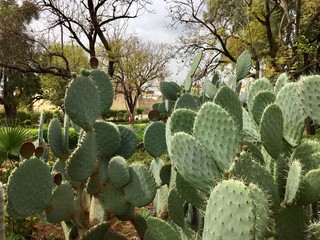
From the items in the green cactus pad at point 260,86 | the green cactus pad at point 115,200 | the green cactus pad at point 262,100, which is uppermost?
the green cactus pad at point 260,86

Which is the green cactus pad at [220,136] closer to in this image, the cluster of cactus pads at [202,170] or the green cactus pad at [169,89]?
the cluster of cactus pads at [202,170]

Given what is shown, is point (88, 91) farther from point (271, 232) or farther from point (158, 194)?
point (271, 232)

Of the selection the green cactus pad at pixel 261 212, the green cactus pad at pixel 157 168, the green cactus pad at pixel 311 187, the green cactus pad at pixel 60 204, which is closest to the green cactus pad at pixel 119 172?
the green cactus pad at pixel 60 204

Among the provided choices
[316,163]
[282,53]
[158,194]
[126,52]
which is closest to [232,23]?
[282,53]

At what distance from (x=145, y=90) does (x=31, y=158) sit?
121 ft

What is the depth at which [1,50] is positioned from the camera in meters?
24.9

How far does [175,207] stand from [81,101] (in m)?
0.92

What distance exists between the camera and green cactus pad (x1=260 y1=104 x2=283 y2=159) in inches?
70.7

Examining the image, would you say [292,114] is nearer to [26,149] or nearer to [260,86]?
[260,86]

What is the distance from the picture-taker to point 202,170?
5.64 ft

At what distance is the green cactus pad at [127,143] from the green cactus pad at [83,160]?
0.53 metres

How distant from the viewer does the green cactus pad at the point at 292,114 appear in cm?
201

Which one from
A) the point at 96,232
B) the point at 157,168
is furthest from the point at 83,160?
the point at 157,168

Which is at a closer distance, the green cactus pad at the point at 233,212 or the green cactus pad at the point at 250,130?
the green cactus pad at the point at 233,212
